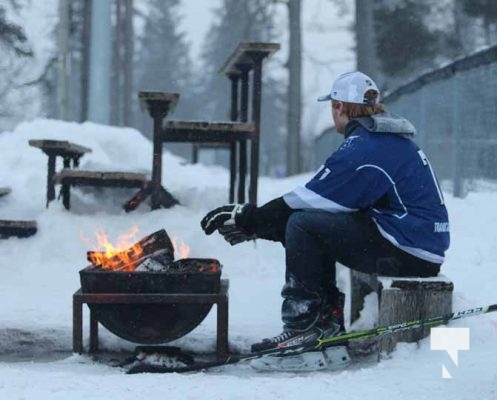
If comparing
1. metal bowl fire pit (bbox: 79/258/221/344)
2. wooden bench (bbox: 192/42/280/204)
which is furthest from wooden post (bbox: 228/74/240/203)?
metal bowl fire pit (bbox: 79/258/221/344)

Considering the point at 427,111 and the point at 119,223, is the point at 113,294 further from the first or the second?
the point at 427,111

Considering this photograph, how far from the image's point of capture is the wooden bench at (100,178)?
8055 millimetres

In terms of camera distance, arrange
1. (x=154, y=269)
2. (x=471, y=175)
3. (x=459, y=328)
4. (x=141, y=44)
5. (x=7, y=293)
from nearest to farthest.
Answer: (x=459, y=328) → (x=154, y=269) → (x=7, y=293) → (x=471, y=175) → (x=141, y=44)

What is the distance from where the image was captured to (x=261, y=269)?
7.69 metres

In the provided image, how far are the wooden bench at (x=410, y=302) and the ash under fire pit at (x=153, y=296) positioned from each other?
997mm

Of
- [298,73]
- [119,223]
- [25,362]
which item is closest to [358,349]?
[25,362]

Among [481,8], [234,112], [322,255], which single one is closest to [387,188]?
[322,255]

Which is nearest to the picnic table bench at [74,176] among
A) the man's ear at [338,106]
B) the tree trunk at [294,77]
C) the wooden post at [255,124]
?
the wooden post at [255,124]

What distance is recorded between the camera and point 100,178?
808 cm

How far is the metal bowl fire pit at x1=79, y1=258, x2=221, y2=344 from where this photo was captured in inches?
182

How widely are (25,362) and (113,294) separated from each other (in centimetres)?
75

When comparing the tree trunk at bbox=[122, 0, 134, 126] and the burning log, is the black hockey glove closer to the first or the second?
the burning log

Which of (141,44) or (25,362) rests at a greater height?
(141,44)

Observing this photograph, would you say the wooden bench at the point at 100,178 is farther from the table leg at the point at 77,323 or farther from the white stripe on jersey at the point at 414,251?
the white stripe on jersey at the point at 414,251
